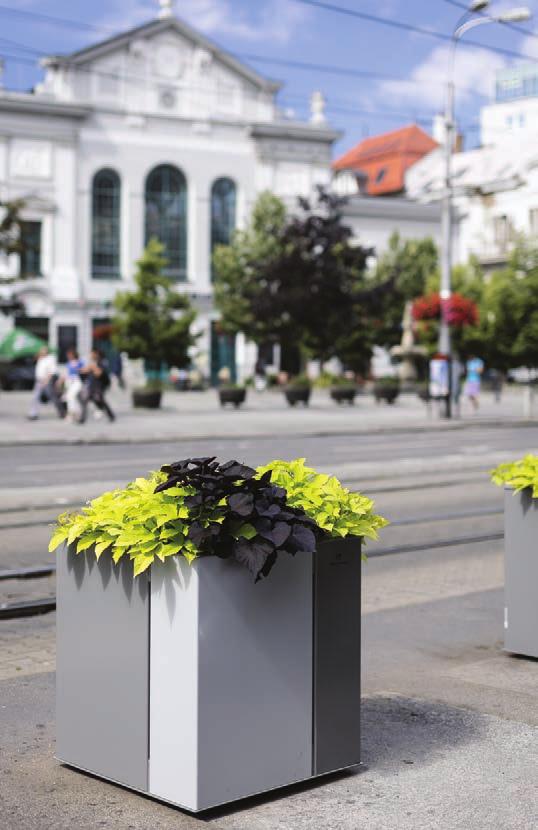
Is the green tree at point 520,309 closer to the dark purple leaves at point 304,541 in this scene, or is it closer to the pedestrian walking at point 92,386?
the pedestrian walking at point 92,386

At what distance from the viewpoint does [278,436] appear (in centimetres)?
2705

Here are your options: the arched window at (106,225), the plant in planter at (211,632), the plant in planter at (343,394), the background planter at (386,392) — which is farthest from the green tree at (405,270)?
the plant in planter at (211,632)

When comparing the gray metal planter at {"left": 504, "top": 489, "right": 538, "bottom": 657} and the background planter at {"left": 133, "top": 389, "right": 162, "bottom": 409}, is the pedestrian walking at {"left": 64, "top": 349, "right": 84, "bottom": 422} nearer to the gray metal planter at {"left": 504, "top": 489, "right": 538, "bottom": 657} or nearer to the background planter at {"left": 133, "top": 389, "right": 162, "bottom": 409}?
the background planter at {"left": 133, "top": 389, "right": 162, "bottom": 409}

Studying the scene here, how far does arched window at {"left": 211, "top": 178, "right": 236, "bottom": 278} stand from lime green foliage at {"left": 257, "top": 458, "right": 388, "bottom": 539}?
2425 inches

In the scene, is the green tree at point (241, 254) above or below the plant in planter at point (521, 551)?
above

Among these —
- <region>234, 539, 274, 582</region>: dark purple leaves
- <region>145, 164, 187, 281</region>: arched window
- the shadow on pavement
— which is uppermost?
<region>145, 164, 187, 281</region>: arched window

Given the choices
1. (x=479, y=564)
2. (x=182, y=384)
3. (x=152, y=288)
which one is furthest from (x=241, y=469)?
(x=182, y=384)

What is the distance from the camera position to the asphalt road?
411 cm

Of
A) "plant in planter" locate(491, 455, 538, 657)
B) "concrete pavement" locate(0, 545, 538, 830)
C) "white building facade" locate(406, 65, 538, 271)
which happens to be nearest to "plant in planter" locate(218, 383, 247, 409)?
"concrete pavement" locate(0, 545, 538, 830)

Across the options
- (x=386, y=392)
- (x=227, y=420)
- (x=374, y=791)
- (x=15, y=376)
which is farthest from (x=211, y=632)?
(x=15, y=376)

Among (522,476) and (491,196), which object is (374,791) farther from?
(491,196)

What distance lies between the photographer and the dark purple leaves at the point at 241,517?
13.2ft

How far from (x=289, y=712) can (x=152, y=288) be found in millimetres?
43516

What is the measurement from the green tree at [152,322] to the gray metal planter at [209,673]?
138ft
